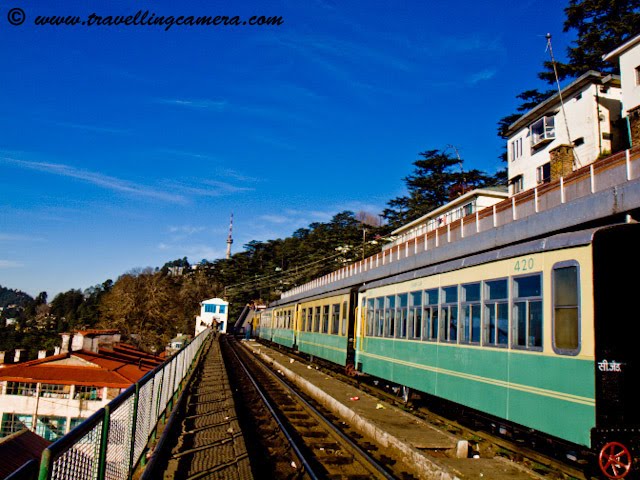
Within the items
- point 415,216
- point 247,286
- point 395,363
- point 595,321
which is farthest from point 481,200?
point 247,286

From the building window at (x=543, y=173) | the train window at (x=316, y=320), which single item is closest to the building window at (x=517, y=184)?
the building window at (x=543, y=173)

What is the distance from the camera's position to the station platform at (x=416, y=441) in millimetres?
6520

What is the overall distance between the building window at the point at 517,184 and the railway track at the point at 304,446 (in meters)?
25.3

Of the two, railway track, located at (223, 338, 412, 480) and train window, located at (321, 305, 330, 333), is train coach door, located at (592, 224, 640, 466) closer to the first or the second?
railway track, located at (223, 338, 412, 480)

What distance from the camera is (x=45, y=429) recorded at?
26250mm

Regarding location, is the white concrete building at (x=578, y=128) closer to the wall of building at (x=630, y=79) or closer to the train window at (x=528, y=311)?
the wall of building at (x=630, y=79)

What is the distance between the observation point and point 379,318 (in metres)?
14.6

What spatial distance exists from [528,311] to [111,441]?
5.90 meters

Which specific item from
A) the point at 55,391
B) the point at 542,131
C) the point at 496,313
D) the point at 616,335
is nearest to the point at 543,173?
the point at 542,131

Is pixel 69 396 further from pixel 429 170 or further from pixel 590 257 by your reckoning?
pixel 429 170

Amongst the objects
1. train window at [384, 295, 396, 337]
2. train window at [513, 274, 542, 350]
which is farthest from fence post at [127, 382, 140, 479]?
train window at [384, 295, 396, 337]

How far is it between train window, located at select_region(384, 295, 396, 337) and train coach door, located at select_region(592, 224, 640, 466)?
7.13m

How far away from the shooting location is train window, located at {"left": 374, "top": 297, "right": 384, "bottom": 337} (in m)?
14.3

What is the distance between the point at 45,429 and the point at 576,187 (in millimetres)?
26857
